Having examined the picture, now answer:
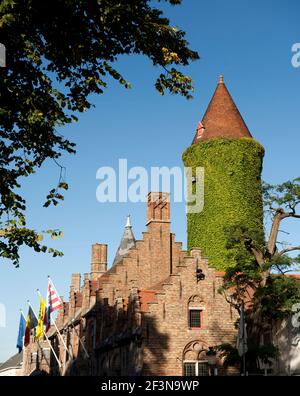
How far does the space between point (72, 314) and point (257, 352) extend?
26717mm

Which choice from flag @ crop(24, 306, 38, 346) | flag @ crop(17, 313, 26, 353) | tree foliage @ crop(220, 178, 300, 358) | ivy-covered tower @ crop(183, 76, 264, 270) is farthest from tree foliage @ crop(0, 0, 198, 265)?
flag @ crop(17, 313, 26, 353)

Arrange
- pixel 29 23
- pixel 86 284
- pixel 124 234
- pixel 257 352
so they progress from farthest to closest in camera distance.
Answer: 1. pixel 124 234
2. pixel 86 284
3. pixel 257 352
4. pixel 29 23

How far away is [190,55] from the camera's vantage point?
16641mm

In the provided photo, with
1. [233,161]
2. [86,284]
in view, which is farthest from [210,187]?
[86,284]

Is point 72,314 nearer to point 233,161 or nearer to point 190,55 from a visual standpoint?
point 233,161

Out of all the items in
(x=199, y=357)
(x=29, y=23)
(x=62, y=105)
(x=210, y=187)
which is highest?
(x=210, y=187)

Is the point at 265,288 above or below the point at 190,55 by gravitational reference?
below

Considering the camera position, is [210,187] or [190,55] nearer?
[190,55]

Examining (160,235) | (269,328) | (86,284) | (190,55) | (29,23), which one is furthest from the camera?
(86,284)

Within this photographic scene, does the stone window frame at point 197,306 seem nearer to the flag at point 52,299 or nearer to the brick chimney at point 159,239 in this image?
the flag at point 52,299

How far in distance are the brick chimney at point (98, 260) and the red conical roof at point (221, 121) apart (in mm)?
20864

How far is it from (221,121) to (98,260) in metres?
22.9

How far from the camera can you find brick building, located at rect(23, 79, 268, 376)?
3372 cm

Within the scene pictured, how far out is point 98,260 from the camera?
65125 mm
